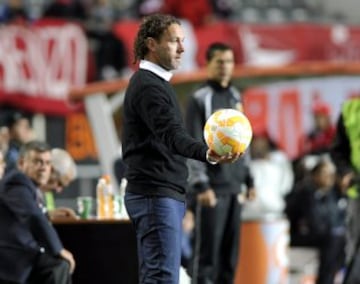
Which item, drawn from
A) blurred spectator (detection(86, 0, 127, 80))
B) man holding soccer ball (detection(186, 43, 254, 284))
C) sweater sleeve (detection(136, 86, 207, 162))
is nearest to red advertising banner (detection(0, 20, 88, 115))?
blurred spectator (detection(86, 0, 127, 80))

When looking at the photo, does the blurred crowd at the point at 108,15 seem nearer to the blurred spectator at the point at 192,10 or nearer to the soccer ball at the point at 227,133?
the blurred spectator at the point at 192,10

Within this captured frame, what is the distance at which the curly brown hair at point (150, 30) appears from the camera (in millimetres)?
7066

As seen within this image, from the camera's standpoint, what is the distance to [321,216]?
12.8 m

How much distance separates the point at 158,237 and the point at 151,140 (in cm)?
49

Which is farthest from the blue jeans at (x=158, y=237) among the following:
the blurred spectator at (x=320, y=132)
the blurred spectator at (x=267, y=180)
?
the blurred spectator at (x=320, y=132)

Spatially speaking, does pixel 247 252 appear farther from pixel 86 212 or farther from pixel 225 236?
pixel 86 212

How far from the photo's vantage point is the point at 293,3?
20.3 meters

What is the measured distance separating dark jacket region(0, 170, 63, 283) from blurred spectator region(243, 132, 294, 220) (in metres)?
5.02

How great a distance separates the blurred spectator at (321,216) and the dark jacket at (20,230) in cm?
493

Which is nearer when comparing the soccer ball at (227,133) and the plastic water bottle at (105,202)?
the soccer ball at (227,133)

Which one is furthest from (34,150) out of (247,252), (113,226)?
(247,252)

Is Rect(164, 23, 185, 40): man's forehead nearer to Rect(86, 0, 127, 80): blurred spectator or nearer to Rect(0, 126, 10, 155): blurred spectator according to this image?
Rect(0, 126, 10, 155): blurred spectator

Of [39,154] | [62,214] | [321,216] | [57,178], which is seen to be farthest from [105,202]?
[321,216]

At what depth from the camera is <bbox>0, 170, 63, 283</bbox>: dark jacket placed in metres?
7.98
